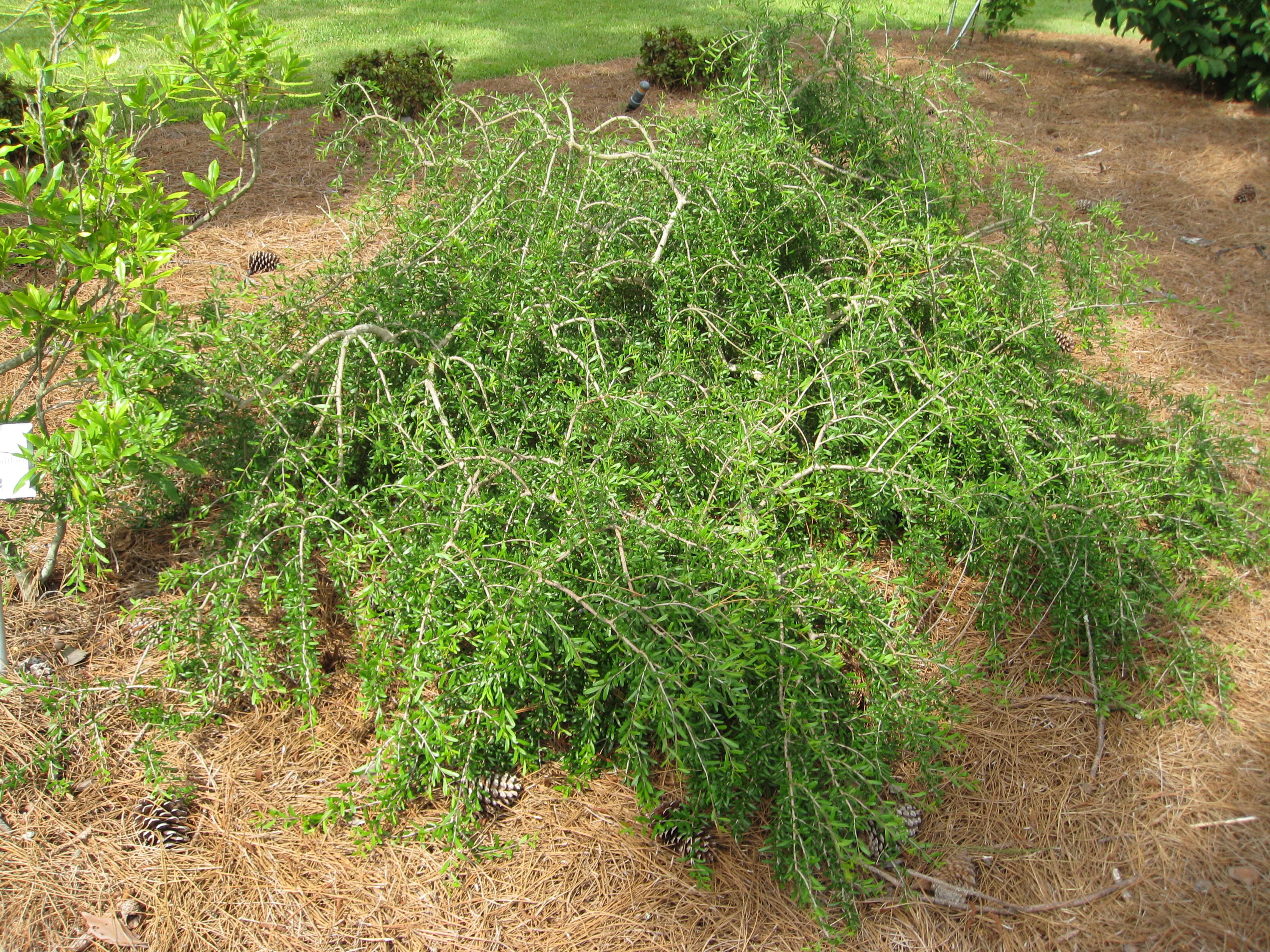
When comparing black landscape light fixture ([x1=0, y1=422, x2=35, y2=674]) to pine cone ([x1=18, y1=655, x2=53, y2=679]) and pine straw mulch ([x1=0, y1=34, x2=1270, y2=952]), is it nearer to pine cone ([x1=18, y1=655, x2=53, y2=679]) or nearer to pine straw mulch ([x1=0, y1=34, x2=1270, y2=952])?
pine cone ([x1=18, y1=655, x2=53, y2=679])

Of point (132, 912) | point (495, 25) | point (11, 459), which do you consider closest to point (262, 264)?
point (11, 459)

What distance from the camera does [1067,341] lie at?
381 centimetres

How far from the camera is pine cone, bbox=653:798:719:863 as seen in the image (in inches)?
77.3

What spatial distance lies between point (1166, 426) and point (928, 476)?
1.02 metres

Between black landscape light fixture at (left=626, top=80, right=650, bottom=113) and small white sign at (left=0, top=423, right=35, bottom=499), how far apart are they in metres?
4.65

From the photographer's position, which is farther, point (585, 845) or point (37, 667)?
point (37, 667)

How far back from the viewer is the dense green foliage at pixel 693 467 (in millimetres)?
1892

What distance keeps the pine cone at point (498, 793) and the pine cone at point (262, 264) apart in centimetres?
287

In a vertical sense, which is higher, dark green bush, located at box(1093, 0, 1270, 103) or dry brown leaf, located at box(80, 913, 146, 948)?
dark green bush, located at box(1093, 0, 1270, 103)

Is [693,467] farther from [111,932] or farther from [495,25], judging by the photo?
[495,25]

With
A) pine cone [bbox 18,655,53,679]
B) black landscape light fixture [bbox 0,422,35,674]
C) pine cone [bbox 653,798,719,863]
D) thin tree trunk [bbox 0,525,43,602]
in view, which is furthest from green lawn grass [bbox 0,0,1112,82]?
pine cone [bbox 653,798,719,863]

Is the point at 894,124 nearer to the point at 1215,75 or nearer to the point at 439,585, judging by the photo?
the point at 439,585

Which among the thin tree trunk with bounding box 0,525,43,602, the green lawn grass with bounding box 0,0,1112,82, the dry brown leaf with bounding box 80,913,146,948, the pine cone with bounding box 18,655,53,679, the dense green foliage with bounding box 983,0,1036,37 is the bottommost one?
the dry brown leaf with bounding box 80,913,146,948

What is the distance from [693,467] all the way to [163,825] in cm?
165
